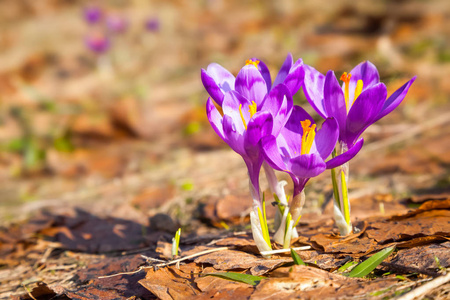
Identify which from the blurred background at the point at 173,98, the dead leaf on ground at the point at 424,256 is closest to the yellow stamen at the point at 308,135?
the dead leaf on ground at the point at 424,256

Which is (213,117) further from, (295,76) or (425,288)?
(425,288)

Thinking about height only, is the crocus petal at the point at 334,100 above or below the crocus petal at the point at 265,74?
below

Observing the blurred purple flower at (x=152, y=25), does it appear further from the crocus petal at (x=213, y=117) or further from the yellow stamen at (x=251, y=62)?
the crocus petal at (x=213, y=117)

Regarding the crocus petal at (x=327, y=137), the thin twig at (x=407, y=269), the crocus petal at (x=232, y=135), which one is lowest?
the thin twig at (x=407, y=269)

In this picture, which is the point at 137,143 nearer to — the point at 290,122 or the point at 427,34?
the point at 290,122

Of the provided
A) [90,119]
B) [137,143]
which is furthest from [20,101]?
[137,143]

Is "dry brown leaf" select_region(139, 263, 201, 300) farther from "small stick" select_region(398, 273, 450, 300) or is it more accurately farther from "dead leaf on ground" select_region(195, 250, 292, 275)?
"small stick" select_region(398, 273, 450, 300)
